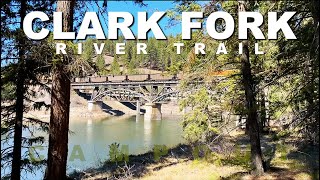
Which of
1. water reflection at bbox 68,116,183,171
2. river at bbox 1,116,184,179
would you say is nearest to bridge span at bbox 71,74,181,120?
water reflection at bbox 68,116,183,171

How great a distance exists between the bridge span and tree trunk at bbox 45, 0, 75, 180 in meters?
32.8

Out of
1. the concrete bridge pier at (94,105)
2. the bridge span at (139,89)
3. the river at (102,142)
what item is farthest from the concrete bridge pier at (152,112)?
the river at (102,142)

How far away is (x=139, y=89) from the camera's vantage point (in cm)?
4775

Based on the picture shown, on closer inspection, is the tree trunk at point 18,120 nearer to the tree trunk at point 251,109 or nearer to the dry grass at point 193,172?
the dry grass at point 193,172

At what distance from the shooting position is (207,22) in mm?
7176

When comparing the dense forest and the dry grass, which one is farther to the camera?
the dry grass

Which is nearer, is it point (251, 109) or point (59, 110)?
point (59, 110)

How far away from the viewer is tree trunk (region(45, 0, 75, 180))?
581 cm

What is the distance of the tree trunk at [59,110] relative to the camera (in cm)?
581

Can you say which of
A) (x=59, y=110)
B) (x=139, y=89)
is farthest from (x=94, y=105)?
(x=59, y=110)

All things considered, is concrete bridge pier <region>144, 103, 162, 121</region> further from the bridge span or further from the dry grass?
the dry grass

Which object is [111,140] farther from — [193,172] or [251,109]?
[251,109]

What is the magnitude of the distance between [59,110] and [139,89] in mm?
41940

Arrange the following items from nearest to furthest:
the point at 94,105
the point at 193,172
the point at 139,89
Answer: the point at 193,172 < the point at 139,89 < the point at 94,105
